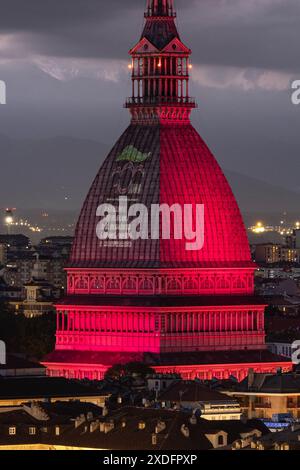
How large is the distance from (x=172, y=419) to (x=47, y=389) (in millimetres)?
30340

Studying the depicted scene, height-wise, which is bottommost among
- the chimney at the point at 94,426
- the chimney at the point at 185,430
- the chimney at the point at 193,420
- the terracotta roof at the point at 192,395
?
the chimney at the point at 185,430

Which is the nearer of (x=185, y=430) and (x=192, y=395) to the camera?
(x=185, y=430)

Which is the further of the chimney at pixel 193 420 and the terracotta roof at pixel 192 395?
the terracotta roof at pixel 192 395

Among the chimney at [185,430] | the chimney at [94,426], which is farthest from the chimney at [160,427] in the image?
the chimney at [94,426]

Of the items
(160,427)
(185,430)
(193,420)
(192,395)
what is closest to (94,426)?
(160,427)

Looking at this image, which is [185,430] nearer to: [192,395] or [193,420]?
[193,420]

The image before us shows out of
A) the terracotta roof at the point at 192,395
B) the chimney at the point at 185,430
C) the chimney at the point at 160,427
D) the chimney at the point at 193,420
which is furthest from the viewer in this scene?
the terracotta roof at the point at 192,395

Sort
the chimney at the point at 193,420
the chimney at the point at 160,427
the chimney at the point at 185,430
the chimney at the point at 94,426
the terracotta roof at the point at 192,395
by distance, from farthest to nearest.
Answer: the terracotta roof at the point at 192,395, the chimney at the point at 193,420, the chimney at the point at 94,426, the chimney at the point at 160,427, the chimney at the point at 185,430

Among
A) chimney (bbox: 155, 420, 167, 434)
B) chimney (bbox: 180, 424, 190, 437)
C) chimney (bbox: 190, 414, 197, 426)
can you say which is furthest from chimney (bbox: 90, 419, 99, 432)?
chimney (bbox: 190, 414, 197, 426)

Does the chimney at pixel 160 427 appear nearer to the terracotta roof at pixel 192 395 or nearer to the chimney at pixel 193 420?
the chimney at pixel 193 420
